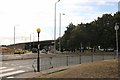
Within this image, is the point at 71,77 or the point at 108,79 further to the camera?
the point at 71,77

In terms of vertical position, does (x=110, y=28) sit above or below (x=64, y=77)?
above

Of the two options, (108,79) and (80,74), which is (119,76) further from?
(80,74)

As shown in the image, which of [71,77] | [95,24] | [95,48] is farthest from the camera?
[95,48]

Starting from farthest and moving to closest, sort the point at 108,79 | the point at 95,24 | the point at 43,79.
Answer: the point at 95,24 < the point at 43,79 < the point at 108,79

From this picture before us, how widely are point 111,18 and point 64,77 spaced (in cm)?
7923

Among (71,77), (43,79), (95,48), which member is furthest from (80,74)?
(95,48)

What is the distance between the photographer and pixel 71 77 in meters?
14.7

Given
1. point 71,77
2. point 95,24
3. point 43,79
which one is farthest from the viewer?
point 95,24

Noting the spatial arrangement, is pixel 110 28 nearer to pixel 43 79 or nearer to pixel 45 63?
pixel 45 63

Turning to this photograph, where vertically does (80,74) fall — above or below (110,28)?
below

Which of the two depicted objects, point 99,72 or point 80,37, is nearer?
point 99,72

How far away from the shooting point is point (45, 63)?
2808cm

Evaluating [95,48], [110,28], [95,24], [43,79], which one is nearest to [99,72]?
[43,79]

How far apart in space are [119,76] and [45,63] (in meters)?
15.0
